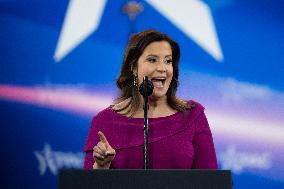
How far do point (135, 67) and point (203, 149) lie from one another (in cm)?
45

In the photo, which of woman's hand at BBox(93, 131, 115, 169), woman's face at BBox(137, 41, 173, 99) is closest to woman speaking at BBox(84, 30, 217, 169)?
woman's face at BBox(137, 41, 173, 99)

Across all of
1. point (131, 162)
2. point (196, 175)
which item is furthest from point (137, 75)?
point (196, 175)

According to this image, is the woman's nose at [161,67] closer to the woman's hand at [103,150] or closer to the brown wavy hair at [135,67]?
the brown wavy hair at [135,67]

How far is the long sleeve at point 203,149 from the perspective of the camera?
187cm

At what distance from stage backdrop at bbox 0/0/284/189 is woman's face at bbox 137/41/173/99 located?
39.0 inches

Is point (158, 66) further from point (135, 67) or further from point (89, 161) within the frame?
point (89, 161)

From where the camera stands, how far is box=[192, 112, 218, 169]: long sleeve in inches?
73.5

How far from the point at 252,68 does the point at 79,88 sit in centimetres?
109

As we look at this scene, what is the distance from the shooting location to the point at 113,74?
9.80 ft

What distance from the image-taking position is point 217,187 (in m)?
1.08

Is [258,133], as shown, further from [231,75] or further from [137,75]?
[137,75]

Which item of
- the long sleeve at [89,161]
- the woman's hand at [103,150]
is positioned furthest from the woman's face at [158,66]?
the woman's hand at [103,150]

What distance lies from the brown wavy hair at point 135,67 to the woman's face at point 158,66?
1.1 inches

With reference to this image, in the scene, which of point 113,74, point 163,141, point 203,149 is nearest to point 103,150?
point 163,141
